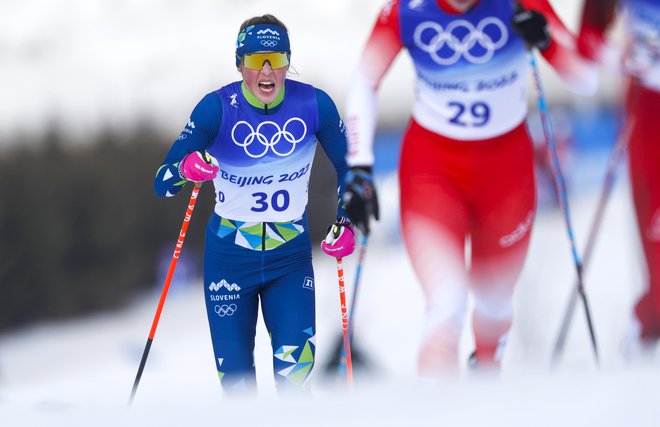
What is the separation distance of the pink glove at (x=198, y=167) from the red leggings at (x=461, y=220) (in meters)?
0.73

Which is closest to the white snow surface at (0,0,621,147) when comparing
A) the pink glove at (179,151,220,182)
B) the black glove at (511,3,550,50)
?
the black glove at (511,3,550,50)

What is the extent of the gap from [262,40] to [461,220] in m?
0.95

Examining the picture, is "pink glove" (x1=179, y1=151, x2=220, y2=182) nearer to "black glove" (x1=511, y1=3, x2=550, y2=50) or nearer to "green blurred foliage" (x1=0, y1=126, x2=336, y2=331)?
"black glove" (x1=511, y1=3, x2=550, y2=50)

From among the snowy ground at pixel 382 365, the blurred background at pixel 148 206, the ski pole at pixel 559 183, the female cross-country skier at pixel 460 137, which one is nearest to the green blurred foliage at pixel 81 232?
the blurred background at pixel 148 206

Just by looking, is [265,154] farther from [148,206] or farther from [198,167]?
[148,206]

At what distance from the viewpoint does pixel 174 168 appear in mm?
3385

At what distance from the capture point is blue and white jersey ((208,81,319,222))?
11.2ft

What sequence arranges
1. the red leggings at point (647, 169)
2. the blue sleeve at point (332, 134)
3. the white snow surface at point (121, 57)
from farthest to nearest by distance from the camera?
the white snow surface at point (121, 57), the red leggings at point (647, 169), the blue sleeve at point (332, 134)

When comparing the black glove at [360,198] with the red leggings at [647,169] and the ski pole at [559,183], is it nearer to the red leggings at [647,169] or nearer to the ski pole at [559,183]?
the ski pole at [559,183]

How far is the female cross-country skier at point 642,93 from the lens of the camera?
3551 mm

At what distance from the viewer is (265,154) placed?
343 centimetres

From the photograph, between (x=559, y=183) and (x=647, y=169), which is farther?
(x=559, y=183)

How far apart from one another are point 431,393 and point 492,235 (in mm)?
1208

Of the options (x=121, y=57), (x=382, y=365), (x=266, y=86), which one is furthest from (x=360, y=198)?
(x=121, y=57)
